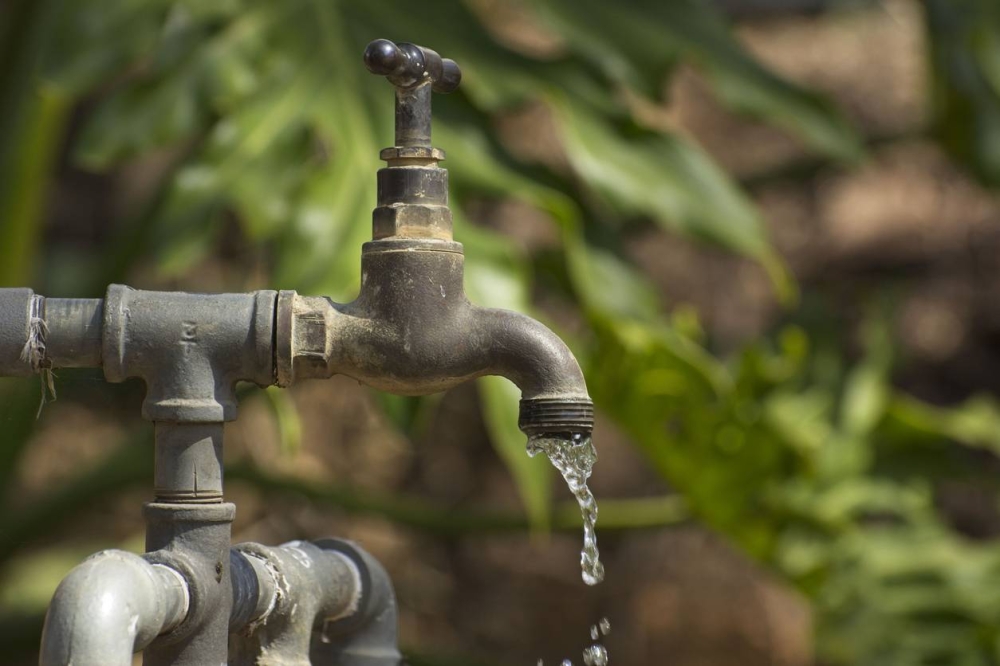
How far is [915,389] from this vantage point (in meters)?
2.52

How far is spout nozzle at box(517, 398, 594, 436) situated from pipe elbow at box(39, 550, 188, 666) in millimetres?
175

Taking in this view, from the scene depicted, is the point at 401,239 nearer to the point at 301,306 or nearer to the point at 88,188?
the point at 301,306

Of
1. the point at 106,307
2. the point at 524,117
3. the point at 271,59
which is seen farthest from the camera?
the point at 524,117

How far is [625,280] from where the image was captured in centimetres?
125

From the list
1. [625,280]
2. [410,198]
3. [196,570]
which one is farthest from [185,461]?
[625,280]

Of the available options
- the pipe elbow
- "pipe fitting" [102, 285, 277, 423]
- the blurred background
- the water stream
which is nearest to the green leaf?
the blurred background

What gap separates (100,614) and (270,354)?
0.14 meters

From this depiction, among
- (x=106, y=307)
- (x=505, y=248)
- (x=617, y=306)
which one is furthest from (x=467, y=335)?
(x=617, y=306)

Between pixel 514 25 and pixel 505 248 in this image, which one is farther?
pixel 514 25

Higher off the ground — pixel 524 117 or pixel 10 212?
pixel 524 117

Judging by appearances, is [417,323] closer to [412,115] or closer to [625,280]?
[412,115]

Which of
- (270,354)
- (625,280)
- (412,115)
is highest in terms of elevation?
(625,280)

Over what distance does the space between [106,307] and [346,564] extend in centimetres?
19

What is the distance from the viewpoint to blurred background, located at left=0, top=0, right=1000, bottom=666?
1.17 meters
